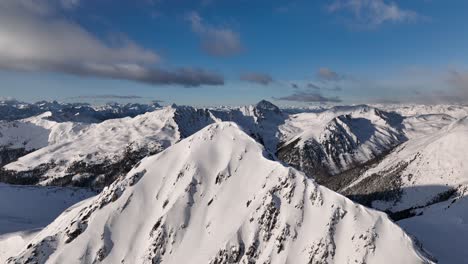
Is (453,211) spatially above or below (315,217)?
below

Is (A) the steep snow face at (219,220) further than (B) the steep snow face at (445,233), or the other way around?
(B) the steep snow face at (445,233)

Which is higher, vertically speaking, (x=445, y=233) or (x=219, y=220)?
(x=219, y=220)

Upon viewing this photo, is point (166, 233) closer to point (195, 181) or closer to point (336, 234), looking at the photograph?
point (195, 181)

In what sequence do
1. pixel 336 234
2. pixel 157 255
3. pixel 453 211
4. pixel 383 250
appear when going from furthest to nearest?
pixel 453 211 → pixel 157 255 → pixel 336 234 → pixel 383 250

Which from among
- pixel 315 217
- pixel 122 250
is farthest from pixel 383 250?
pixel 122 250

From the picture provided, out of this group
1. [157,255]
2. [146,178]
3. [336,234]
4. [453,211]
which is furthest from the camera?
[453,211]

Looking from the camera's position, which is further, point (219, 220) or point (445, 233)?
point (445, 233)

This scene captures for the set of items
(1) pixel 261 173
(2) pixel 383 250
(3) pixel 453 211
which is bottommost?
(3) pixel 453 211

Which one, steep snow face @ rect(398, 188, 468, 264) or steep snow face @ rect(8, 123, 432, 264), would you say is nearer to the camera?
steep snow face @ rect(8, 123, 432, 264)
